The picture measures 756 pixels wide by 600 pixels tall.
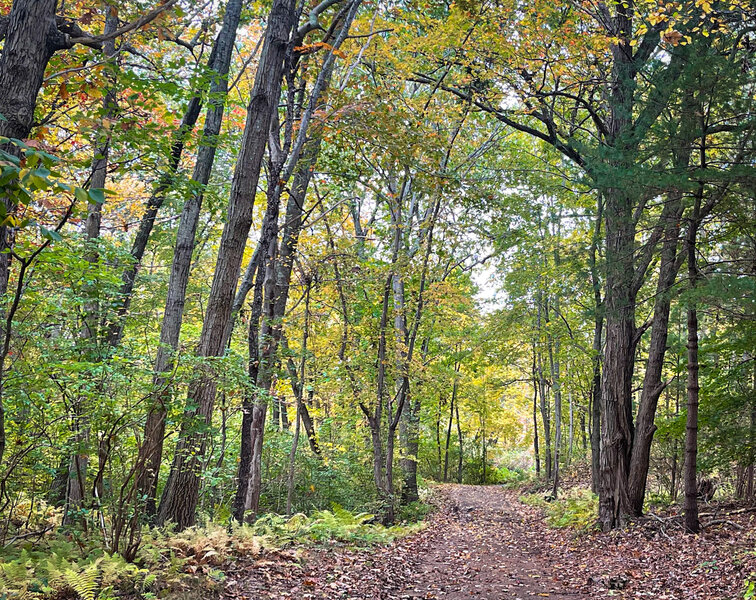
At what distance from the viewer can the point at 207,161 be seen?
8492mm

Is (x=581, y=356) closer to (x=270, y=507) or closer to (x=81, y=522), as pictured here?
(x=270, y=507)

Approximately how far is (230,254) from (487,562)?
6.40 m

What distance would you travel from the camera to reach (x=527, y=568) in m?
7.92

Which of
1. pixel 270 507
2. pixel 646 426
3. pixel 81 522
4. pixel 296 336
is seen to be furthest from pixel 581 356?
pixel 81 522

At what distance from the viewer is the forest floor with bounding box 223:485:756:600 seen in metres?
5.50

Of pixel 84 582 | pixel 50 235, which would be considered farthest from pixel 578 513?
pixel 50 235

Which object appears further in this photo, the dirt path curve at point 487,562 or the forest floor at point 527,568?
the dirt path curve at point 487,562

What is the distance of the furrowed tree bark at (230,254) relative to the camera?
568 cm

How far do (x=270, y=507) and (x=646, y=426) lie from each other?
304 inches

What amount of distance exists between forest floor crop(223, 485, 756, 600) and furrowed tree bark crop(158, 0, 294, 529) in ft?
3.37

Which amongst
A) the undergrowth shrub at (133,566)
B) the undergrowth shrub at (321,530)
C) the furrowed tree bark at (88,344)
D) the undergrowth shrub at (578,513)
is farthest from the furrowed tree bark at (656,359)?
the furrowed tree bark at (88,344)

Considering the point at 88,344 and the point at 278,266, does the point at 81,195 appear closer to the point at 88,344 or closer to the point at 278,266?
the point at 88,344

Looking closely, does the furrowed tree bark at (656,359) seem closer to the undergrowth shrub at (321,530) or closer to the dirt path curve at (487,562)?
the dirt path curve at (487,562)

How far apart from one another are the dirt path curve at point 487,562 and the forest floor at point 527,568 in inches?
0.6
